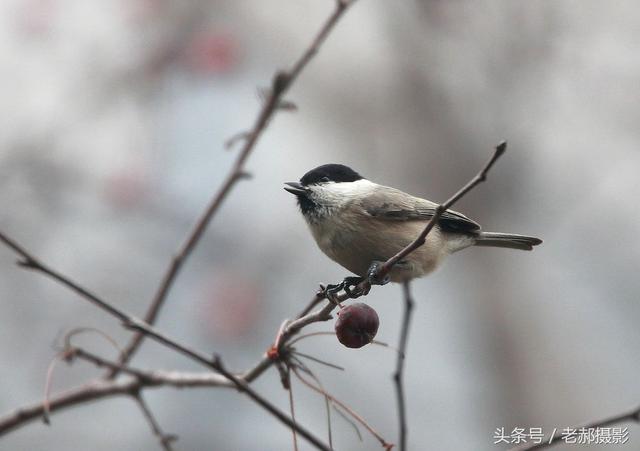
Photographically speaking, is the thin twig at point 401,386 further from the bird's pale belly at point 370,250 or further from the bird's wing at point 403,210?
the bird's wing at point 403,210

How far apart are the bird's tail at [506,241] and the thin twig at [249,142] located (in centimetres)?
140

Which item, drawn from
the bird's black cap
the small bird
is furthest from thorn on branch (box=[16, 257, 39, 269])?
the bird's black cap

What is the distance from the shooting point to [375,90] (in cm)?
793

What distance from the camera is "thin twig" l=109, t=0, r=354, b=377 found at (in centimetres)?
223

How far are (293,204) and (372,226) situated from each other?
184 centimetres

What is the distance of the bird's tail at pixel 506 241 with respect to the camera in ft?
10.8

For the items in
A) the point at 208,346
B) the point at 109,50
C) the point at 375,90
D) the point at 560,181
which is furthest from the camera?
the point at 375,90

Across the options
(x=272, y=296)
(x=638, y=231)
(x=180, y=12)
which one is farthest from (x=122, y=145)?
(x=638, y=231)

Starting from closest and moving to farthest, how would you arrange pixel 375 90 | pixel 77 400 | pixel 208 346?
pixel 77 400, pixel 208 346, pixel 375 90

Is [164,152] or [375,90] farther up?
[375,90]

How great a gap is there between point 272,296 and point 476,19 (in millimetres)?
3043

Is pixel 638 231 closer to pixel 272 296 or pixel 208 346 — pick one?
pixel 272 296

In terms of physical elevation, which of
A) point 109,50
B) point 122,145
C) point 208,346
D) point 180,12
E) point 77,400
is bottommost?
point 77,400

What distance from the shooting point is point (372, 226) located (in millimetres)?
3082
